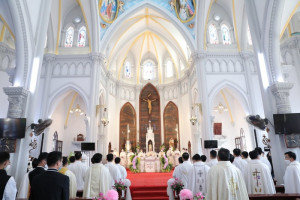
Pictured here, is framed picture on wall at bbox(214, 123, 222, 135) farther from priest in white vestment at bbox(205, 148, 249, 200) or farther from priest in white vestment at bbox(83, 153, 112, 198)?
priest in white vestment at bbox(205, 148, 249, 200)

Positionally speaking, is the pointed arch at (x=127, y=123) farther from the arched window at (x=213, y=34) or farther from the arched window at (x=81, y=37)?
the arched window at (x=213, y=34)

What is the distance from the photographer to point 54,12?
14898mm

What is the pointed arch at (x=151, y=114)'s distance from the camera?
2173cm

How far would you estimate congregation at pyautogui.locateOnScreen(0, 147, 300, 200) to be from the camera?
8.30 ft

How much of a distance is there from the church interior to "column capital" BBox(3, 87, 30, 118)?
0.12 ft

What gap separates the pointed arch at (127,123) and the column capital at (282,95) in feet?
51.4

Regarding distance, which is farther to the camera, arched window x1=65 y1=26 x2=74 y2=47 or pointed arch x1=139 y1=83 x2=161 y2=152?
pointed arch x1=139 y1=83 x2=161 y2=152

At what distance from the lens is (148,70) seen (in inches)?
950

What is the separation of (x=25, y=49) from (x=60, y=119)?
10859mm

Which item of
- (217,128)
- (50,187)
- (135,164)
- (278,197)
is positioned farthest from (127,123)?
(50,187)

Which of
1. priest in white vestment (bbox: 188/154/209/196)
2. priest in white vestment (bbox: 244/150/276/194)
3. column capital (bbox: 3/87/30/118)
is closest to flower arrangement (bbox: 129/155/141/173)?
column capital (bbox: 3/87/30/118)

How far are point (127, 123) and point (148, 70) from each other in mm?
6768

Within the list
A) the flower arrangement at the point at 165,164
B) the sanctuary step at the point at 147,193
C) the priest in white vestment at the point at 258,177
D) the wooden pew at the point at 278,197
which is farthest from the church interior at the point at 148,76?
the sanctuary step at the point at 147,193

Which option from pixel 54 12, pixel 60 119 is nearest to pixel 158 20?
pixel 54 12
